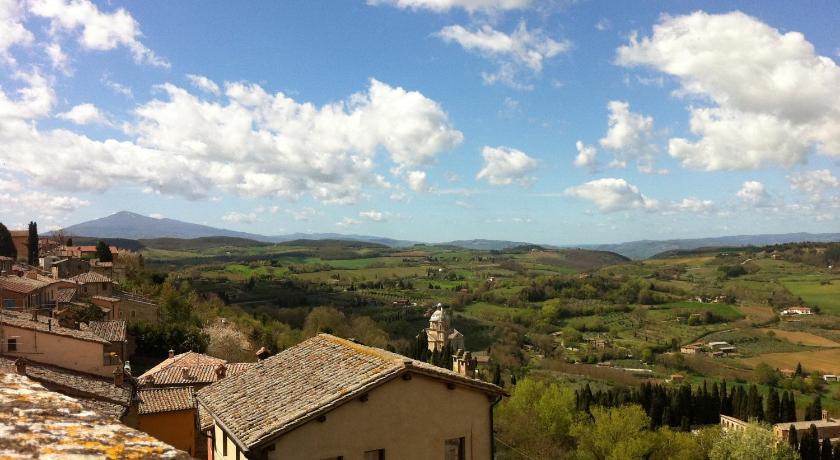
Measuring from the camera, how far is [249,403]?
12.3 metres

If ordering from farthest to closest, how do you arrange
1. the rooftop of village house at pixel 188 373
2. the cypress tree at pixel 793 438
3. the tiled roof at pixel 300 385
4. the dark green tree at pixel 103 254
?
the dark green tree at pixel 103 254, the cypress tree at pixel 793 438, the rooftop of village house at pixel 188 373, the tiled roof at pixel 300 385

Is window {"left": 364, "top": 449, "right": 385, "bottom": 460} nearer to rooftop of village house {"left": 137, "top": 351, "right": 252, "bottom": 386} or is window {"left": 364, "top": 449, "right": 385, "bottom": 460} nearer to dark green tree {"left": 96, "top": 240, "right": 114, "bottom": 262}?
rooftop of village house {"left": 137, "top": 351, "right": 252, "bottom": 386}

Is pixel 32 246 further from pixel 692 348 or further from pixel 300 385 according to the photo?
pixel 692 348

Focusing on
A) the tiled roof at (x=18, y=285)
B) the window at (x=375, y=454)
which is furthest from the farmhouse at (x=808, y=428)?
the tiled roof at (x=18, y=285)

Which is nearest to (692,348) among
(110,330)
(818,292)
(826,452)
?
(818,292)

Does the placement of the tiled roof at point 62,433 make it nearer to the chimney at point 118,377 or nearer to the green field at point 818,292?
the chimney at point 118,377

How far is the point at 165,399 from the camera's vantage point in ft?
86.1

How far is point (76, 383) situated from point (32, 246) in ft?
205

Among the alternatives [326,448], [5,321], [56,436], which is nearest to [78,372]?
[5,321]

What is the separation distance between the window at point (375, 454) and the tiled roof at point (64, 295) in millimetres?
43184

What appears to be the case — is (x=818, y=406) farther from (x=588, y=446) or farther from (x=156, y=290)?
(x=156, y=290)

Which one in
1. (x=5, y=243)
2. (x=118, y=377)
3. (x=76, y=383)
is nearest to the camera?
(x=76, y=383)

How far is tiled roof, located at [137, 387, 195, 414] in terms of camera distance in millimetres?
24969

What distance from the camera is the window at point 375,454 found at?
1101cm
